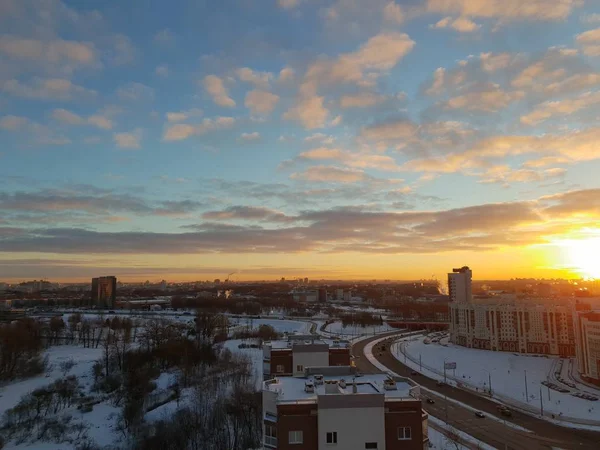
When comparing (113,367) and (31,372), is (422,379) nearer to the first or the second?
(113,367)

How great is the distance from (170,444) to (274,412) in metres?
13.2

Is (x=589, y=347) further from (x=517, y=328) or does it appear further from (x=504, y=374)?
(x=517, y=328)

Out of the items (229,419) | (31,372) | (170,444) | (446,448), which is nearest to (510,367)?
(446,448)

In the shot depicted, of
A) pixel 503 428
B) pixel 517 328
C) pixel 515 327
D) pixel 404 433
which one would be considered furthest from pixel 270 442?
pixel 515 327

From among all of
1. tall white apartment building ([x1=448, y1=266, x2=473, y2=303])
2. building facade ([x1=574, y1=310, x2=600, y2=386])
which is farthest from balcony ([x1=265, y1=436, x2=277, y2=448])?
tall white apartment building ([x1=448, y1=266, x2=473, y2=303])

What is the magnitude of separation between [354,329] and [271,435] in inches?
2703

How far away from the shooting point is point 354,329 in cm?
8031

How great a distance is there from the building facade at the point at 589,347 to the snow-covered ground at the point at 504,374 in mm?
3242

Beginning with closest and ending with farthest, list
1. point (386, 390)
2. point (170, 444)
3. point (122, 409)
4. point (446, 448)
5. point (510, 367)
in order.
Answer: point (386, 390)
point (446, 448)
point (170, 444)
point (122, 409)
point (510, 367)

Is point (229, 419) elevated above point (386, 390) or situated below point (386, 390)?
below

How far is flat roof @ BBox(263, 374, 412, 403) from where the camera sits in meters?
14.1

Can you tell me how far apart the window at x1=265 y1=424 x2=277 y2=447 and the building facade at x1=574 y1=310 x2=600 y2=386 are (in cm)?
3432

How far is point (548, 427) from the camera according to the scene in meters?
26.6

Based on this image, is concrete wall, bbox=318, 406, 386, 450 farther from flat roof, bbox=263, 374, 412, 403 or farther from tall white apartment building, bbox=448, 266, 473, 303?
tall white apartment building, bbox=448, 266, 473, 303
